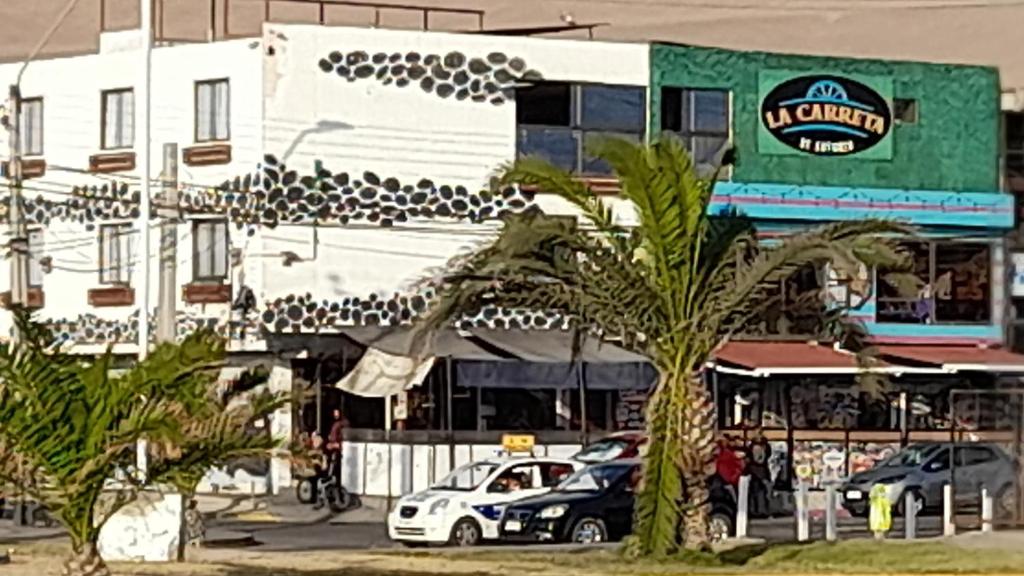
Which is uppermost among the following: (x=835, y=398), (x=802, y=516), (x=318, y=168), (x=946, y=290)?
(x=318, y=168)

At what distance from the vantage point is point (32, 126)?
49344 mm

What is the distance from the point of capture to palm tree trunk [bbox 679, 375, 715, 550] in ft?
89.3

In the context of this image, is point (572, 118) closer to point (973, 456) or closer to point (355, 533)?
point (973, 456)

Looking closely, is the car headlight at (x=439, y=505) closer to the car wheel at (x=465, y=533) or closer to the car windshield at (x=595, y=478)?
the car wheel at (x=465, y=533)

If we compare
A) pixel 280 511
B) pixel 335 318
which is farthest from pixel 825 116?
pixel 280 511

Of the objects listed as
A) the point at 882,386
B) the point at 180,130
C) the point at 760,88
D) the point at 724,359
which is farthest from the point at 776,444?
the point at 882,386

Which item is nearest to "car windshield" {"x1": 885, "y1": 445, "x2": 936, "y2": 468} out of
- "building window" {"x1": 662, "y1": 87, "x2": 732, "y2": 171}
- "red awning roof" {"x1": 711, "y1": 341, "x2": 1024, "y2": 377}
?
"red awning roof" {"x1": 711, "y1": 341, "x2": 1024, "y2": 377}

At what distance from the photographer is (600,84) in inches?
1860

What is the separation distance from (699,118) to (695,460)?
21.5 meters

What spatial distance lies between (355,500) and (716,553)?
1769cm

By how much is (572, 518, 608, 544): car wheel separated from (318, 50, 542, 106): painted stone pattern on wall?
1570 cm

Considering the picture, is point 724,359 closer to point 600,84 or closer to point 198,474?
point 600,84

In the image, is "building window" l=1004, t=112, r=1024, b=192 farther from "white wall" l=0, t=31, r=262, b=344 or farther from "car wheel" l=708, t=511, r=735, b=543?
"car wheel" l=708, t=511, r=735, b=543

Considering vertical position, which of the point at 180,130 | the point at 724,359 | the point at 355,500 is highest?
the point at 180,130
